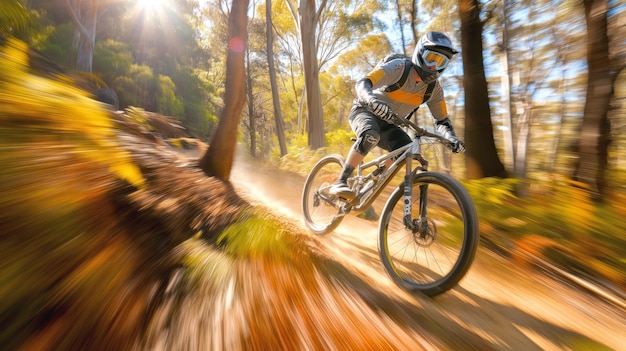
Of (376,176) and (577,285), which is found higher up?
(376,176)

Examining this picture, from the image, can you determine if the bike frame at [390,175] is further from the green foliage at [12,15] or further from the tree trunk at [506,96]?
the tree trunk at [506,96]

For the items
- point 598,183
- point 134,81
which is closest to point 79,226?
point 598,183

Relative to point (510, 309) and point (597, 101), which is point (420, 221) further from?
point (597, 101)

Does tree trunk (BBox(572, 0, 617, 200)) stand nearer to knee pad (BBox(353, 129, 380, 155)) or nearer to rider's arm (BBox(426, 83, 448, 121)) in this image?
rider's arm (BBox(426, 83, 448, 121))

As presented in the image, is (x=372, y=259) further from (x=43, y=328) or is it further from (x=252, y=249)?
(x=43, y=328)

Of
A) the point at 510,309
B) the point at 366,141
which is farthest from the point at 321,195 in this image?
the point at 510,309

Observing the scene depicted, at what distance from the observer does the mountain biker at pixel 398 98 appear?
9.22ft

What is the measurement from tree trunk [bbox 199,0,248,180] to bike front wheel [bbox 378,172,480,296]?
3.55 m

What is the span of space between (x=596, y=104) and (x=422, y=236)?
335cm

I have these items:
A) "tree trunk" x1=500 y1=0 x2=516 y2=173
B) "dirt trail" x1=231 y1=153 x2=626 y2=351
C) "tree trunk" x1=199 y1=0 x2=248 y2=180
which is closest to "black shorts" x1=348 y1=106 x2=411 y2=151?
"dirt trail" x1=231 y1=153 x2=626 y2=351

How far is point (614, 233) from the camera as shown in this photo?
9.99ft

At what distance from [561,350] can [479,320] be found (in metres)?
0.47

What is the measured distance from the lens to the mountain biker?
2811 millimetres

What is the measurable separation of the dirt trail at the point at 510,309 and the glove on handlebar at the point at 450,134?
48.7 inches
